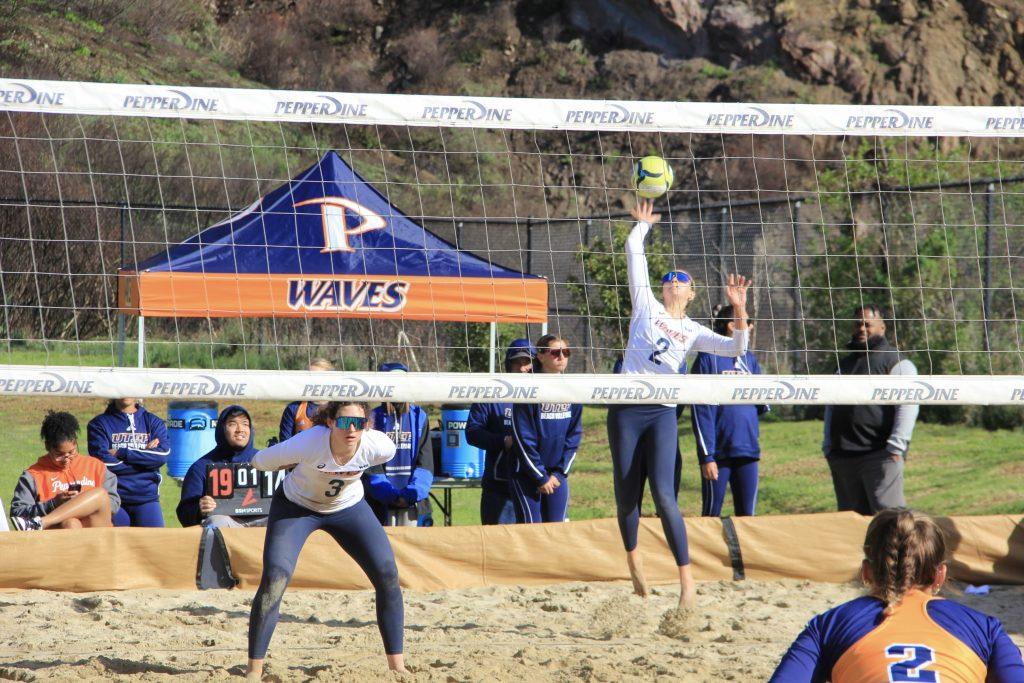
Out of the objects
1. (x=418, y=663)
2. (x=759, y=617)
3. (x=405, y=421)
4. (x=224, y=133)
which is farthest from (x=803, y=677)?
(x=224, y=133)

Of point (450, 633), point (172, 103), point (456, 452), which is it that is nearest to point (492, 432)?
point (456, 452)

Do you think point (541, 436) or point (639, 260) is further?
point (541, 436)

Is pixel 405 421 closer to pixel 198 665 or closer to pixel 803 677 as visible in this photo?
pixel 198 665

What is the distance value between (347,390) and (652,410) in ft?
4.85

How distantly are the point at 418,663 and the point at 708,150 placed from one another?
98.4 ft

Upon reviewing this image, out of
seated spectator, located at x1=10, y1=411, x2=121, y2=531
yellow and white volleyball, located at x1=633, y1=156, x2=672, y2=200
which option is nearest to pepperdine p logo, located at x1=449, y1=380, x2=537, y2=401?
yellow and white volleyball, located at x1=633, y1=156, x2=672, y2=200

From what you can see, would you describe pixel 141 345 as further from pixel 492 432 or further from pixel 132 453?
pixel 492 432

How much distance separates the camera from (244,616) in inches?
237

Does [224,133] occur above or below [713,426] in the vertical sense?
above

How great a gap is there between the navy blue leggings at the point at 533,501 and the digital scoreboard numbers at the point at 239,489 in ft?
4.69

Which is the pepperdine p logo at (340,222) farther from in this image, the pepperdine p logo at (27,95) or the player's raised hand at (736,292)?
the player's raised hand at (736,292)

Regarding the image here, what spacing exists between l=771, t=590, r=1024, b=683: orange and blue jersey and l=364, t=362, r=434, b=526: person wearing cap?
458cm

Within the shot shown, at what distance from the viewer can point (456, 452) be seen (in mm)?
7762

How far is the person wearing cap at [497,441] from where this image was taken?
6.73 metres
